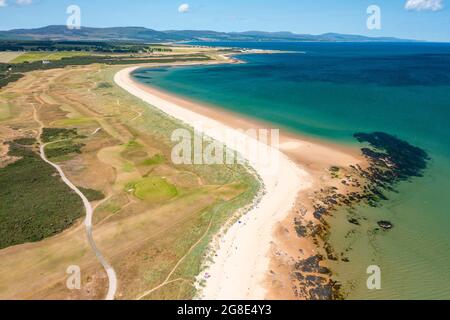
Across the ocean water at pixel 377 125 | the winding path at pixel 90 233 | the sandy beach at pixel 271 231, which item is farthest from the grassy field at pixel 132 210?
the ocean water at pixel 377 125

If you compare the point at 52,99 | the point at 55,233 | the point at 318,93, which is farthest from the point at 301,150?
the point at 52,99

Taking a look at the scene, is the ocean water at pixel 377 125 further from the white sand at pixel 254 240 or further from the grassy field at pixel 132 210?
the grassy field at pixel 132 210

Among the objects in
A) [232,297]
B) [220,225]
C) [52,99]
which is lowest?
[232,297]

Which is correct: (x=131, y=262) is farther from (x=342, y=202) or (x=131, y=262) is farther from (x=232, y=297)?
(x=342, y=202)

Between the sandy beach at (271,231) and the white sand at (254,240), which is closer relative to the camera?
the white sand at (254,240)

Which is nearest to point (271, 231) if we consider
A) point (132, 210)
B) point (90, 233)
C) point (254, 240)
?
point (254, 240)
